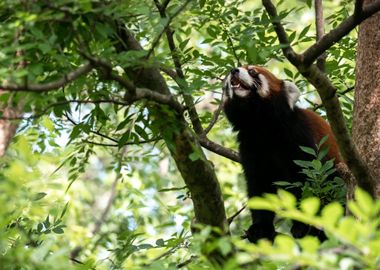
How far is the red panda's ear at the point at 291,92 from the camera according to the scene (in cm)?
587

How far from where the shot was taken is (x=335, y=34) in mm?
3650

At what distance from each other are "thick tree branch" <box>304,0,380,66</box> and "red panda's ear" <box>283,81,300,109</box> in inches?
84.0

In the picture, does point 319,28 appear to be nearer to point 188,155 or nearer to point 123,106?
point 188,155

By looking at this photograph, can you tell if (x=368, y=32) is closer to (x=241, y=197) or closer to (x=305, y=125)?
(x=305, y=125)

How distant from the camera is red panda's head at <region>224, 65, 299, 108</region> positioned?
5.80 m

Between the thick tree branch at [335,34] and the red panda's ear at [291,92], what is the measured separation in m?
2.13

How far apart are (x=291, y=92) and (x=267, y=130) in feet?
1.23

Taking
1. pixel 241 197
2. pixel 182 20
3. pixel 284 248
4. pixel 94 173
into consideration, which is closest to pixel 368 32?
pixel 182 20

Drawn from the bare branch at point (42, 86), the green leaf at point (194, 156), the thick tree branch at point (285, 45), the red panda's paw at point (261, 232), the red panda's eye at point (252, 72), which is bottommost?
the red panda's paw at point (261, 232)

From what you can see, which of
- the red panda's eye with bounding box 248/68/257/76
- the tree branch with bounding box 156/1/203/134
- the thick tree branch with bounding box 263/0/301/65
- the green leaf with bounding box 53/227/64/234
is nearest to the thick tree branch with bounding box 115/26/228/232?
the tree branch with bounding box 156/1/203/134

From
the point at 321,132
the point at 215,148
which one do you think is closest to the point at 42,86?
the point at 215,148

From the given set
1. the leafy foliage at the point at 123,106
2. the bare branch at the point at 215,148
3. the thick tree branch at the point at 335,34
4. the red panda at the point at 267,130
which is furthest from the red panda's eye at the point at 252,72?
the thick tree branch at the point at 335,34

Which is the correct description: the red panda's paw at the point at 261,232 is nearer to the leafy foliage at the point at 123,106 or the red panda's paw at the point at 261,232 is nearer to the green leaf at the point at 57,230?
the leafy foliage at the point at 123,106

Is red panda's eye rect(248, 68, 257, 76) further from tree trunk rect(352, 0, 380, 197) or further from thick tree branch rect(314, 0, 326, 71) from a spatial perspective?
tree trunk rect(352, 0, 380, 197)
